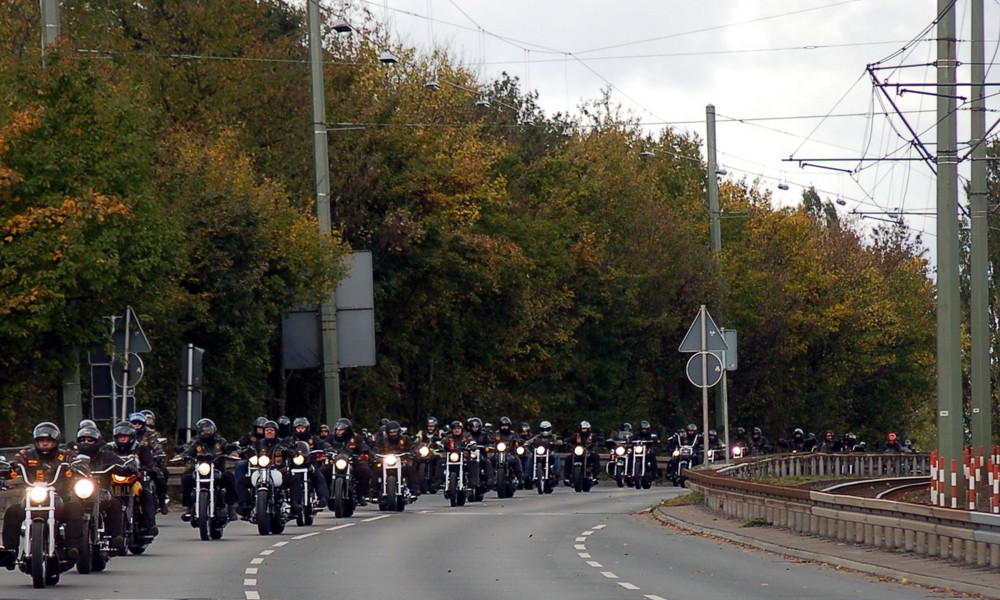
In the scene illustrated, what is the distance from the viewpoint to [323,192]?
38750mm

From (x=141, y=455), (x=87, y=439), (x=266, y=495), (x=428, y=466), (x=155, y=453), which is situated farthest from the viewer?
(x=428, y=466)

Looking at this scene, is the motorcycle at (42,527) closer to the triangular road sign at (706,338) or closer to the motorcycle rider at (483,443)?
the triangular road sign at (706,338)

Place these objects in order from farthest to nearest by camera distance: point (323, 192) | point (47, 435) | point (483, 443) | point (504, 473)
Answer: point (504, 473) → point (483, 443) → point (323, 192) → point (47, 435)

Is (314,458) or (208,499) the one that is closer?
(208,499)

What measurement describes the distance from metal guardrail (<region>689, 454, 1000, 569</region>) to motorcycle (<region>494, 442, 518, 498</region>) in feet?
20.9

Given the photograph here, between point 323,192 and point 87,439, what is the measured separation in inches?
757

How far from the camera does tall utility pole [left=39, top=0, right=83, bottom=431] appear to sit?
2803 cm

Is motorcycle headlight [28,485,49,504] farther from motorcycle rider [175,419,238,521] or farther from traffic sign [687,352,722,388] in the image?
traffic sign [687,352,722,388]

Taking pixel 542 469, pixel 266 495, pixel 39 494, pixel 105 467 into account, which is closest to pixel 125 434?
pixel 105 467

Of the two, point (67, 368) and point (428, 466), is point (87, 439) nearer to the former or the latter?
point (67, 368)

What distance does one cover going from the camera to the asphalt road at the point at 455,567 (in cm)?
1719

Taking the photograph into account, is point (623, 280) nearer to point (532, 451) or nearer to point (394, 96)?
point (394, 96)

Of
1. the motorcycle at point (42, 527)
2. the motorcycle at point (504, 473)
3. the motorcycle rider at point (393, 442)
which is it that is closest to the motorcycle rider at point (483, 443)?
the motorcycle at point (504, 473)

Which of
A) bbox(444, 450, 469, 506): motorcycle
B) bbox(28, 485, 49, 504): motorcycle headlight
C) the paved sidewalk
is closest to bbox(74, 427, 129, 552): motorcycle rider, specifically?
bbox(28, 485, 49, 504): motorcycle headlight
